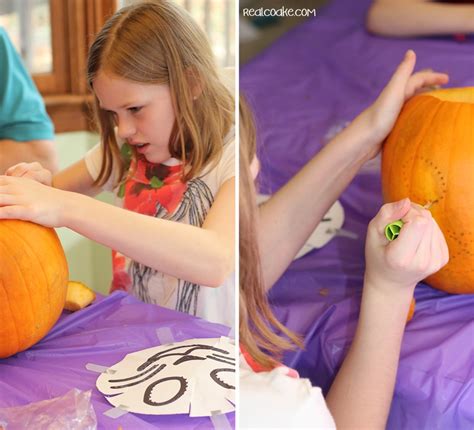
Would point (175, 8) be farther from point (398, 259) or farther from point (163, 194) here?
point (398, 259)

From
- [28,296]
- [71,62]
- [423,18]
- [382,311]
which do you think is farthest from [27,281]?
[423,18]

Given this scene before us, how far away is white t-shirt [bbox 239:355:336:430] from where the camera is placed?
1.86 feet

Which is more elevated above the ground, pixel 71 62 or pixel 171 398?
pixel 71 62

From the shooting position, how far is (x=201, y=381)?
2.00ft

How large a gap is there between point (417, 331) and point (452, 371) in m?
0.06

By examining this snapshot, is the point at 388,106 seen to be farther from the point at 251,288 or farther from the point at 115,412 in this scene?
the point at 115,412

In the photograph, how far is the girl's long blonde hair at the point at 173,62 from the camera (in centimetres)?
65

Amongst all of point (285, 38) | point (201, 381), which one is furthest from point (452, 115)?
point (201, 381)

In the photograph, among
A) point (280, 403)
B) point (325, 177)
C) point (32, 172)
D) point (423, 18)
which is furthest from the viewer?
point (423, 18)

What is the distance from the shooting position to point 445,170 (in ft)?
2.16

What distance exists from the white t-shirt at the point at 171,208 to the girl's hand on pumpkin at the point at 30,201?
0.10 metres

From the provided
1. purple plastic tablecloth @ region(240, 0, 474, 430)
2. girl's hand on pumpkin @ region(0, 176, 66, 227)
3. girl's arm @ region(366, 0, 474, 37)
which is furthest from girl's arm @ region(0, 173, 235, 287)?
girl's arm @ region(366, 0, 474, 37)

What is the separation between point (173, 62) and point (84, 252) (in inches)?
8.4

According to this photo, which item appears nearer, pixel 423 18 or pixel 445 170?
pixel 445 170
